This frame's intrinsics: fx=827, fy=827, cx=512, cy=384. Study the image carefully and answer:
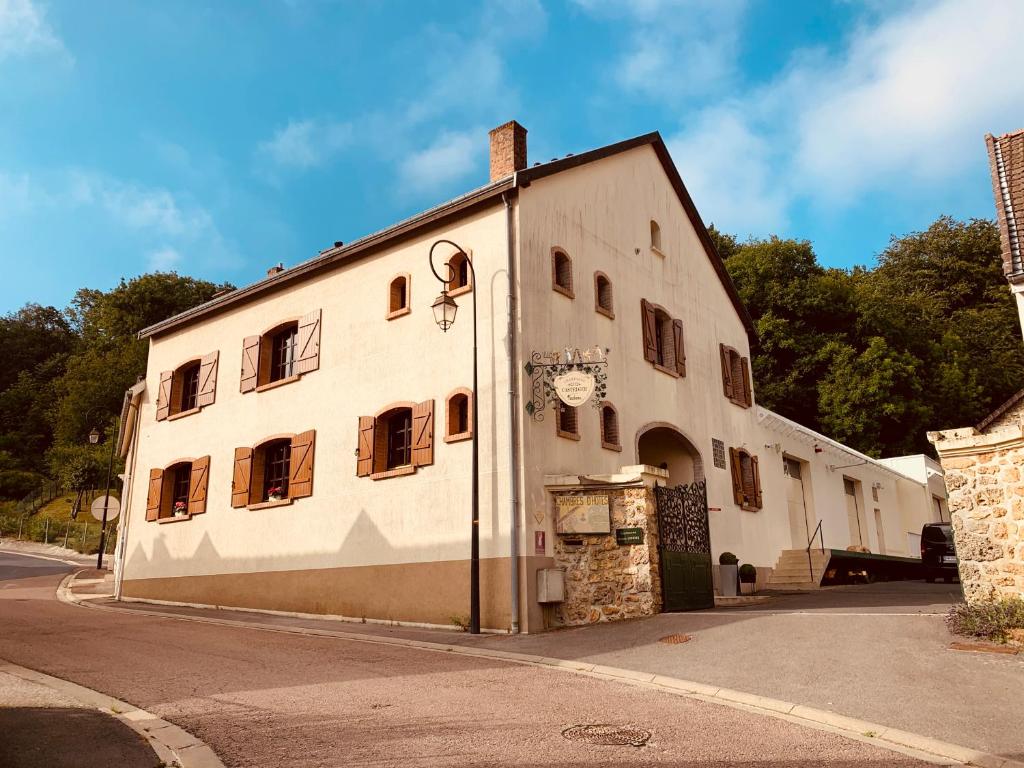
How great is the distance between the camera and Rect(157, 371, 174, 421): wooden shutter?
73.0 ft

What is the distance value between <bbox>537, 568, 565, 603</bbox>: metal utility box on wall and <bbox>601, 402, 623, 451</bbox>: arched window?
3.59 m

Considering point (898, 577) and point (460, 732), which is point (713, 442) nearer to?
point (898, 577)

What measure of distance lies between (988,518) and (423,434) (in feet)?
30.7

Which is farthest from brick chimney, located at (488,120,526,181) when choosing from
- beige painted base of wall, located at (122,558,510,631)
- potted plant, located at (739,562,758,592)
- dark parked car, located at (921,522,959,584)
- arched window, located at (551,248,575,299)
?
dark parked car, located at (921,522,959,584)

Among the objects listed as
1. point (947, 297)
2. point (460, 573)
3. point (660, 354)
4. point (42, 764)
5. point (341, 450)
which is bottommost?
point (42, 764)

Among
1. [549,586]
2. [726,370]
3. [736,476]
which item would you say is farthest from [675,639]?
[726,370]

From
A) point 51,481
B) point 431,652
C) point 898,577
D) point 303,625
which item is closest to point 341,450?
point 303,625

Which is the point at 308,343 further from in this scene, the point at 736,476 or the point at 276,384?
the point at 736,476

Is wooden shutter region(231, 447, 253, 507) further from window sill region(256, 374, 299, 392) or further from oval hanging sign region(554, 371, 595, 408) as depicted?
oval hanging sign region(554, 371, 595, 408)

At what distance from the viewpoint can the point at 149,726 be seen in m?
6.68

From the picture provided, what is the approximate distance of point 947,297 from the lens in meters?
45.2

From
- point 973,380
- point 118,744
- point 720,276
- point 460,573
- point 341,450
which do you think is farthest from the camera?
point 973,380

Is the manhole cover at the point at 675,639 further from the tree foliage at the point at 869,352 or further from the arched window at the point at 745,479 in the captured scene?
the tree foliage at the point at 869,352

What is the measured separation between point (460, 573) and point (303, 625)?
3312mm
